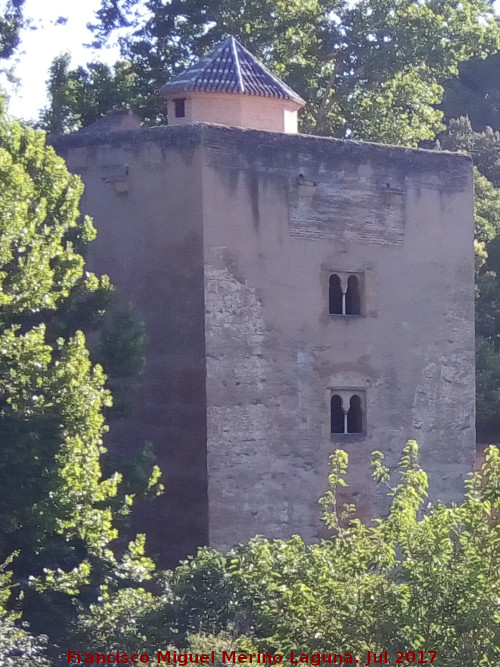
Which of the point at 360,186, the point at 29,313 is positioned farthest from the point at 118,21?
the point at 29,313

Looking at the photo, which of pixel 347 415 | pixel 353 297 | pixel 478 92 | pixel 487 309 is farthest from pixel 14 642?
pixel 478 92

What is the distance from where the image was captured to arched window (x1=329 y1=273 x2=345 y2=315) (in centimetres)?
1764

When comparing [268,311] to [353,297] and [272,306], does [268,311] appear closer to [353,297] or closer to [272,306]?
[272,306]

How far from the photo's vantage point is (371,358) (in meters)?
17.7

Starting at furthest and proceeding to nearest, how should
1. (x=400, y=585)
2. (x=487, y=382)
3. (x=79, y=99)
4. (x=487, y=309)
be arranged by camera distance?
(x=487, y=309) → (x=79, y=99) → (x=487, y=382) → (x=400, y=585)

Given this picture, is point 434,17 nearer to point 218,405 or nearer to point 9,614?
point 218,405

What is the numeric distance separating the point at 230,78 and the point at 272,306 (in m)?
3.82

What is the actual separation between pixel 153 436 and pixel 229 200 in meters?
3.20

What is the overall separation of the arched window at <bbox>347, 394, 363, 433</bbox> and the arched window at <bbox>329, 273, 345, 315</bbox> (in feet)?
3.85

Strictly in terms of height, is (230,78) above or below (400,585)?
above

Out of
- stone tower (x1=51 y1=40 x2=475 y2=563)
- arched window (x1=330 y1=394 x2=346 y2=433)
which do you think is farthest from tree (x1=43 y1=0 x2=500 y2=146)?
arched window (x1=330 y1=394 x2=346 y2=433)

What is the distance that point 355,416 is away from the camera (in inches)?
696

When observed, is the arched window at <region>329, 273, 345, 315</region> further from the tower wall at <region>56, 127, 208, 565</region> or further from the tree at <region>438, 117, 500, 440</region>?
the tree at <region>438, 117, 500, 440</region>

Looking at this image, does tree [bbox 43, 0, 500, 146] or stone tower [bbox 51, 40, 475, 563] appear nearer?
stone tower [bbox 51, 40, 475, 563]
